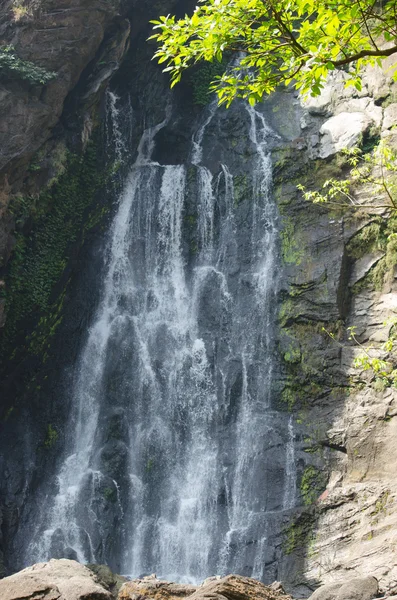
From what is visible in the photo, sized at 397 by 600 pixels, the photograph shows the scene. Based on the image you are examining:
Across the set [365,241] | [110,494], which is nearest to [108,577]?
[110,494]

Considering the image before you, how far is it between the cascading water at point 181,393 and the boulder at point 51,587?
28.4 ft

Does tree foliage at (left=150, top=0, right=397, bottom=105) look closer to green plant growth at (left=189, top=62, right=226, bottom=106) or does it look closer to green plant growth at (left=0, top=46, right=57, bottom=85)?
green plant growth at (left=0, top=46, right=57, bottom=85)

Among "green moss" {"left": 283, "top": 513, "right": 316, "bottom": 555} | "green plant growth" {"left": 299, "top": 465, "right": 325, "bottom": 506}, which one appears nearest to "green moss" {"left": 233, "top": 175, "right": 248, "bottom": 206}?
"green plant growth" {"left": 299, "top": 465, "right": 325, "bottom": 506}

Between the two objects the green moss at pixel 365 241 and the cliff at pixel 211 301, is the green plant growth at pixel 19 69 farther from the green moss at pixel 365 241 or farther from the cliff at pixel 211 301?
the green moss at pixel 365 241

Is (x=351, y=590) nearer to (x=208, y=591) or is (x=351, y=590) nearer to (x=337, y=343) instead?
(x=208, y=591)

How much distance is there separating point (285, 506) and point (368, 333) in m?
4.75

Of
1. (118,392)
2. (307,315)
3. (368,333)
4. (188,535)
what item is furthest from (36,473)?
(368,333)

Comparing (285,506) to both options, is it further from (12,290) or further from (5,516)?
(12,290)

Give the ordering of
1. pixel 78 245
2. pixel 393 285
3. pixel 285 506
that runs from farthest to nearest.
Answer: pixel 78 245 → pixel 393 285 → pixel 285 506

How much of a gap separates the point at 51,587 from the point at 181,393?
11.1m

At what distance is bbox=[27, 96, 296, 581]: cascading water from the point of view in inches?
628

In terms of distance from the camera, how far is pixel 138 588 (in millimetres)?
7254

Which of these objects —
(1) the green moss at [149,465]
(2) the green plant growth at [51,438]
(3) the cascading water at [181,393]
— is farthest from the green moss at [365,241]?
(2) the green plant growth at [51,438]

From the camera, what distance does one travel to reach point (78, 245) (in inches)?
784
